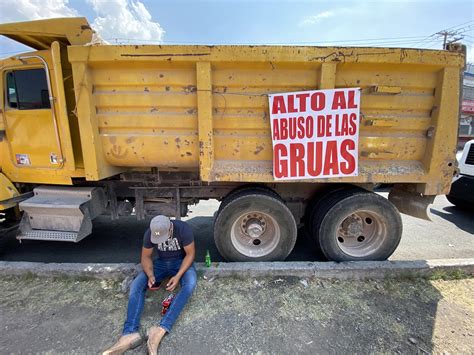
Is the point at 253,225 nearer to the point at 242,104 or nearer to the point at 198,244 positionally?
the point at 198,244

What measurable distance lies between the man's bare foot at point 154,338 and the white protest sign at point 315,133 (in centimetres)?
191

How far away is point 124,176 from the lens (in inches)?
138

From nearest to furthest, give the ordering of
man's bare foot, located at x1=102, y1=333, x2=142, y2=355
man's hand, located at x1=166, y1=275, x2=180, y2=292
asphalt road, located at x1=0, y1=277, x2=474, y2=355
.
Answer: man's bare foot, located at x1=102, y1=333, x2=142, y2=355 → asphalt road, located at x1=0, y1=277, x2=474, y2=355 → man's hand, located at x1=166, y1=275, x2=180, y2=292

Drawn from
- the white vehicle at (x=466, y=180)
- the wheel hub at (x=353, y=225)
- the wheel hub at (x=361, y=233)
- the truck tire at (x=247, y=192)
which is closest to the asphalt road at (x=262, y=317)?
the wheel hub at (x=361, y=233)

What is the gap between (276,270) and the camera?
2.97 meters

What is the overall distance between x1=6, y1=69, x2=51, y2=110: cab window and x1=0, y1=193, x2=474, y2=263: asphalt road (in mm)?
2172

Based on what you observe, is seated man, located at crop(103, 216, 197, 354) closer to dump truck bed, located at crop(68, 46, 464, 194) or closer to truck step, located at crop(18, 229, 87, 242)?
dump truck bed, located at crop(68, 46, 464, 194)

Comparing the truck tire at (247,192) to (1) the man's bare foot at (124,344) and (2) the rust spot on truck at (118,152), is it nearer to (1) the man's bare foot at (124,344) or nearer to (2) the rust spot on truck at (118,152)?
(2) the rust spot on truck at (118,152)

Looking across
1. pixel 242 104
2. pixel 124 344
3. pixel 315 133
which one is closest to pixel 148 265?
pixel 124 344

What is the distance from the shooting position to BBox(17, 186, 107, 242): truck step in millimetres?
3273

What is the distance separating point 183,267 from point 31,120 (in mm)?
2716

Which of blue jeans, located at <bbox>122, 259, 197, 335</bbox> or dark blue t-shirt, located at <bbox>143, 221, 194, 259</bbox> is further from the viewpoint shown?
dark blue t-shirt, located at <bbox>143, 221, 194, 259</bbox>

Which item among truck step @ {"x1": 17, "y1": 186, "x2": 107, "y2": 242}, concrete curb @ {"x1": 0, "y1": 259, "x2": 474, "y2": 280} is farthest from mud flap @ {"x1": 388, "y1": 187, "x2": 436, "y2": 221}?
truck step @ {"x1": 17, "y1": 186, "x2": 107, "y2": 242}

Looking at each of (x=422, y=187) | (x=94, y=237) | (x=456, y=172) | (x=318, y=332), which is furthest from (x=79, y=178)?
(x=456, y=172)
